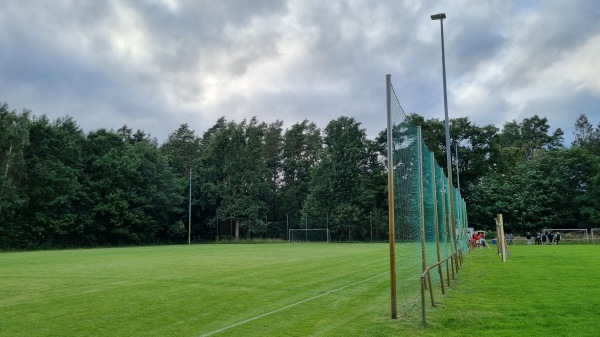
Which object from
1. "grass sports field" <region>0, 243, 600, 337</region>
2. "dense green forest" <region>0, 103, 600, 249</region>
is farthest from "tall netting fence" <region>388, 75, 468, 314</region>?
"dense green forest" <region>0, 103, 600, 249</region>

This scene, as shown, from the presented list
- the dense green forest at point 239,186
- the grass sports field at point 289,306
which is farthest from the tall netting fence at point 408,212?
the dense green forest at point 239,186

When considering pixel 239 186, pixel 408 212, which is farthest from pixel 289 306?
pixel 239 186

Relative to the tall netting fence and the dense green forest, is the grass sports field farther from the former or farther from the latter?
the dense green forest

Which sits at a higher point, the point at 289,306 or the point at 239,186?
the point at 239,186

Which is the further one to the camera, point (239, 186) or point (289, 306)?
point (239, 186)

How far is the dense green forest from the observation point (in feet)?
162

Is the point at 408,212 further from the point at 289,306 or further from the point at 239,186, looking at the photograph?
the point at 239,186

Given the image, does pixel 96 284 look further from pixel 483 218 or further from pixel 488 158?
pixel 488 158

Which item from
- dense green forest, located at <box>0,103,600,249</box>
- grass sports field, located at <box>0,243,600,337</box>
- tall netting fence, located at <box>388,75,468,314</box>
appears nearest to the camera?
grass sports field, located at <box>0,243,600,337</box>

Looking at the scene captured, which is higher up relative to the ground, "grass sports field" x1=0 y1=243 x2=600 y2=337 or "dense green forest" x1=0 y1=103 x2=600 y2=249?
"dense green forest" x1=0 y1=103 x2=600 y2=249

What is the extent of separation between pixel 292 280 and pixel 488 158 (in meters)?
59.1

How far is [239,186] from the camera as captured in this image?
66625 millimetres

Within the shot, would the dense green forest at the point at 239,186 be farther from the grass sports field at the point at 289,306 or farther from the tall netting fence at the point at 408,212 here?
the tall netting fence at the point at 408,212

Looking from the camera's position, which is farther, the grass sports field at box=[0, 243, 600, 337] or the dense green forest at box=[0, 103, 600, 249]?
the dense green forest at box=[0, 103, 600, 249]
